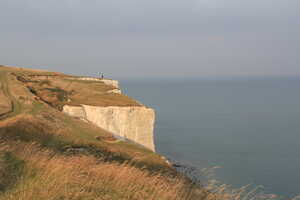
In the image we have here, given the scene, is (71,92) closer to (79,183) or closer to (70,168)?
(70,168)

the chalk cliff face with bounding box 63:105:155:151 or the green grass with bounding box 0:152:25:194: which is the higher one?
the green grass with bounding box 0:152:25:194

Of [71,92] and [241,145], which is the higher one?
[71,92]

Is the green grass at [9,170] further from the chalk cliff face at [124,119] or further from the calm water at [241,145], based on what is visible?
the calm water at [241,145]

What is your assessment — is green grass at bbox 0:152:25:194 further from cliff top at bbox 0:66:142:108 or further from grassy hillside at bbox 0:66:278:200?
cliff top at bbox 0:66:142:108

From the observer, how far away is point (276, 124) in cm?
7881

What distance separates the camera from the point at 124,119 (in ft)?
92.0

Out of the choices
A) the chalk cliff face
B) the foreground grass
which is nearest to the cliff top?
the chalk cliff face

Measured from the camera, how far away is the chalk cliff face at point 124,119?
2448 cm

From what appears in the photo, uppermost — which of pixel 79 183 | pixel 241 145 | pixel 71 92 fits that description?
pixel 71 92

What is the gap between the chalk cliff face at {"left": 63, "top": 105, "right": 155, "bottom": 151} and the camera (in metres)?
24.5

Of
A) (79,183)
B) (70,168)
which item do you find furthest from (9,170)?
(79,183)

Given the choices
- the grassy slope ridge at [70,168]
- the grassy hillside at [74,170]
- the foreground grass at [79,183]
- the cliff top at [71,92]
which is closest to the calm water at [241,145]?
the cliff top at [71,92]

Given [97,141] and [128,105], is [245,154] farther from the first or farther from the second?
[97,141]

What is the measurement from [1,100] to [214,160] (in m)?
40.0
